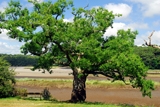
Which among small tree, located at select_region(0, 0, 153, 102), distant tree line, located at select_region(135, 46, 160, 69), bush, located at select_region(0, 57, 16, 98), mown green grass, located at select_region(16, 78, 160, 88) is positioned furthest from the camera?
distant tree line, located at select_region(135, 46, 160, 69)

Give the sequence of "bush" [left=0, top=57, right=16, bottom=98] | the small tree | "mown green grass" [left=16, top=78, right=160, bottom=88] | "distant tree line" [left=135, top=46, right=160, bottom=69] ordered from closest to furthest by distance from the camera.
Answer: the small tree < "bush" [left=0, top=57, right=16, bottom=98] < "mown green grass" [left=16, top=78, right=160, bottom=88] < "distant tree line" [left=135, top=46, right=160, bottom=69]

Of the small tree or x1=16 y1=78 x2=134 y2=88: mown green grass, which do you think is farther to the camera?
x1=16 y1=78 x2=134 y2=88: mown green grass

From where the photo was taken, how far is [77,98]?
3100 centimetres

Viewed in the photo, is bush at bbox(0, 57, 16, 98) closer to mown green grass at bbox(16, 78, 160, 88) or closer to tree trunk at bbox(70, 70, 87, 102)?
tree trunk at bbox(70, 70, 87, 102)

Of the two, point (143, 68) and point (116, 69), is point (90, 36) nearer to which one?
point (116, 69)

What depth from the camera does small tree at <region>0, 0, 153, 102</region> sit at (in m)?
27.8

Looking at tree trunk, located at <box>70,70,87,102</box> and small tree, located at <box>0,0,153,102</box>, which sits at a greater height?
small tree, located at <box>0,0,153,102</box>

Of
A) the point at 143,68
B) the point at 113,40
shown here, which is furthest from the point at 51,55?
the point at 143,68

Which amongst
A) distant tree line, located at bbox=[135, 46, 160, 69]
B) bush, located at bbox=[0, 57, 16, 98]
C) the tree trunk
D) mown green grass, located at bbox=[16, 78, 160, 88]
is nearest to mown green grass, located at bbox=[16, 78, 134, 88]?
mown green grass, located at bbox=[16, 78, 160, 88]

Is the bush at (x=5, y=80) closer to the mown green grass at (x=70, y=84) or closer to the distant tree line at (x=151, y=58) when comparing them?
the mown green grass at (x=70, y=84)

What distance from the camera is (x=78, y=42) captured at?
95.3 ft

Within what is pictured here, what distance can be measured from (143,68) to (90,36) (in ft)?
18.6

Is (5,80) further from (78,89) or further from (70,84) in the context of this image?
(70,84)

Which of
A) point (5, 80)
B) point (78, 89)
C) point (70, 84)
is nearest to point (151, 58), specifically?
point (70, 84)
